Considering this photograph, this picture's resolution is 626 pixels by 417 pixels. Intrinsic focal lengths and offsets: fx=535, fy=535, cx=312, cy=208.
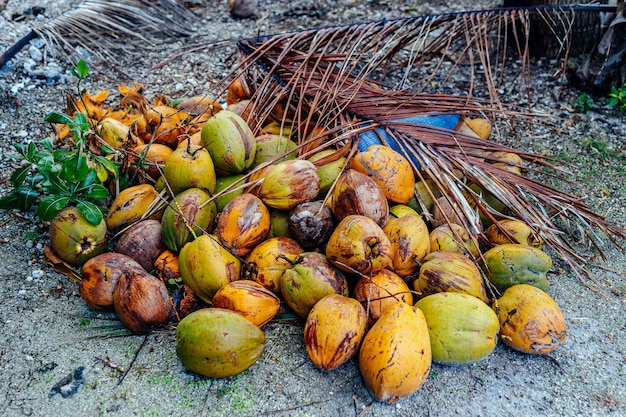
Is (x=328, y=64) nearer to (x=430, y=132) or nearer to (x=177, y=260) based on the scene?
(x=430, y=132)

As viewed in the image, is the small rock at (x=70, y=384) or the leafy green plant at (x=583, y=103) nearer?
the small rock at (x=70, y=384)

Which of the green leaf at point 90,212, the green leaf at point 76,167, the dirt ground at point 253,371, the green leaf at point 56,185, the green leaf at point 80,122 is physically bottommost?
the dirt ground at point 253,371

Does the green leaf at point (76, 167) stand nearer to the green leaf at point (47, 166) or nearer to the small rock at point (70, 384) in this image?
the green leaf at point (47, 166)

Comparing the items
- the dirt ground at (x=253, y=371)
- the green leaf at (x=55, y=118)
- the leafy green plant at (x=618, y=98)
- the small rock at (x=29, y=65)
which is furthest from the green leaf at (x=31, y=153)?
the leafy green plant at (x=618, y=98)

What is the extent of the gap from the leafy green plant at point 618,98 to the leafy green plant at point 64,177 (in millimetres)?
3472

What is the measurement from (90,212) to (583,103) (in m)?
3.52

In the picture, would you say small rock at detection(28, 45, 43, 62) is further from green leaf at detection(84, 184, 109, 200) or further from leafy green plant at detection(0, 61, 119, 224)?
green leaf at detection(84, 184, 109, 200)

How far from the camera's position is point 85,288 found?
2.44m

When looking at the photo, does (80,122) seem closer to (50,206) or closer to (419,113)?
(50,206)

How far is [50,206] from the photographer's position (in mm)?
2529

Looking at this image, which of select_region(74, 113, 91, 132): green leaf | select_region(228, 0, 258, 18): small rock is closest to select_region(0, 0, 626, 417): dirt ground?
select_region(74, 113, 91, 132): green leaf

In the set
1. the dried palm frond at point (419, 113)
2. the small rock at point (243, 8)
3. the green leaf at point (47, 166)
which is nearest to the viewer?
the green leaf at point (47, 166)

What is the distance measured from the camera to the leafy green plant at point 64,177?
2523mm

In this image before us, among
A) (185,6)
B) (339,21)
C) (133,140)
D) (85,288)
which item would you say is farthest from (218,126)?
(185,6)
